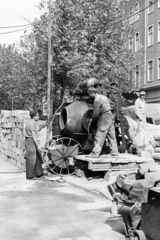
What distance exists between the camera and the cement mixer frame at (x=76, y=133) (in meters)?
10.8

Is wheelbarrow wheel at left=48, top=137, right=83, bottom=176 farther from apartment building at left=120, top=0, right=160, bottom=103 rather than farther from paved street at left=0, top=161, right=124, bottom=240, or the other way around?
apartment building at left=120, top=0, right=160, bottom=103

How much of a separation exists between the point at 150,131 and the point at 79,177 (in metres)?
3.48

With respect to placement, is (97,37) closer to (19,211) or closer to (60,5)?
(60,5)

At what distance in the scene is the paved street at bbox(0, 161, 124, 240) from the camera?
547cm

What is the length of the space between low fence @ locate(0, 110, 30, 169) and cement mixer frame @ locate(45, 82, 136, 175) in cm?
213

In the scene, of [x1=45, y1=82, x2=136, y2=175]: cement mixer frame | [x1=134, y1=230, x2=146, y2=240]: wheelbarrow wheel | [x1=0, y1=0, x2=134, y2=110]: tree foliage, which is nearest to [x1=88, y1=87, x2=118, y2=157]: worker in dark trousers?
[x1=45, y1=82, x2=136, y2=175]: cement mixer frame

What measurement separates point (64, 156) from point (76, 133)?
705 mm

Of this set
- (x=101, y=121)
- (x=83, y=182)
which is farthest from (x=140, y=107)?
(x=83, y=182)

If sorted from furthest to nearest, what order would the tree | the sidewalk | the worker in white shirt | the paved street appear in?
the tree < the worker in white shirt < the sidewalk < the paved street

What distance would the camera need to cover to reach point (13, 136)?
14.5 metres

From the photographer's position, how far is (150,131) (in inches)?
496

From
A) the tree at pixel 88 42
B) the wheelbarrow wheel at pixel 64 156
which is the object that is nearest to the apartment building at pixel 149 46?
the tree at pixel 88 42

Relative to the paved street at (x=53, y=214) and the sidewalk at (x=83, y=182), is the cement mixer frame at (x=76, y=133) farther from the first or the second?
the paved street at (x=53, y=214)

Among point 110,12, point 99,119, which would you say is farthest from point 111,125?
point 110,12
